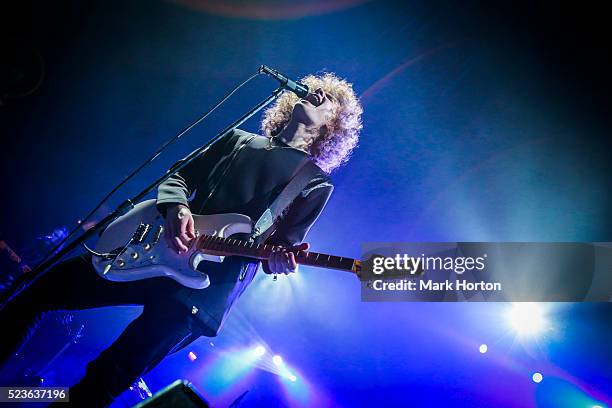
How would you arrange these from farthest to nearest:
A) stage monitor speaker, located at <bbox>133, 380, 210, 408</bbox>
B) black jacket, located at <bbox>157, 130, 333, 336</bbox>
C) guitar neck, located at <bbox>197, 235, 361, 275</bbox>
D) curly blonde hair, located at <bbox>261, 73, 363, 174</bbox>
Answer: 1. curly blonde hair, located at <bbox>261, 73, 363, 174</bbox>
2. black jacket, located at <bbox>157, 130, 333, 336</bbox>
3. guitar neck, located at <bbox>197, 235, 361, 275</bbox>
4. stage monitor speaker, located at <bbox>133, 380, 210, 408</bbox>

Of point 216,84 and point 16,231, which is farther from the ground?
point 216,84

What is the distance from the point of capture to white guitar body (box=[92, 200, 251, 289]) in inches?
91.7

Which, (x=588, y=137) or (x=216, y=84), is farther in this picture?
(x=216, y=84)

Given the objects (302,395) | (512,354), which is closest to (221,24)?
(302,395)

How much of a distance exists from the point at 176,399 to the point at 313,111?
2.32 meters

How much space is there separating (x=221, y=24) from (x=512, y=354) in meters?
3.15

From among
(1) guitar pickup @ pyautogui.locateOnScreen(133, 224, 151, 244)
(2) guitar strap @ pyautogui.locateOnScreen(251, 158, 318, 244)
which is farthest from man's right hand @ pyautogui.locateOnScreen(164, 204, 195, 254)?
(2) guitar strap @ pyautogui.locateOnScreen(251, 158, 318, 244)

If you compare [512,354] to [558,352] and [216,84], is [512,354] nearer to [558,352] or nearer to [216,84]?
[558,352]

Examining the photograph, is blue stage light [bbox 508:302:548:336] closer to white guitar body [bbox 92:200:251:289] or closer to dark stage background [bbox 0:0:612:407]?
dark stage background [bbox 0:0:612:407]

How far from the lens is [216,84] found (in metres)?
3.30

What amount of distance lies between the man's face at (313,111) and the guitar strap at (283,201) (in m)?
0.30

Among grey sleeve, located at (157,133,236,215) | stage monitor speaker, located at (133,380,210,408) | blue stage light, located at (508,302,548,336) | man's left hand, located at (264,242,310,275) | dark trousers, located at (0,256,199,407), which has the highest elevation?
blue stage light, located at (508,302,548,336)

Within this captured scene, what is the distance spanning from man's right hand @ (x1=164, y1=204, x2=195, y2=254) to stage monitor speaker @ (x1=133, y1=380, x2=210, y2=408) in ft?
4.68

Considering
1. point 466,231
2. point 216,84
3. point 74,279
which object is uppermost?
point 216,84
